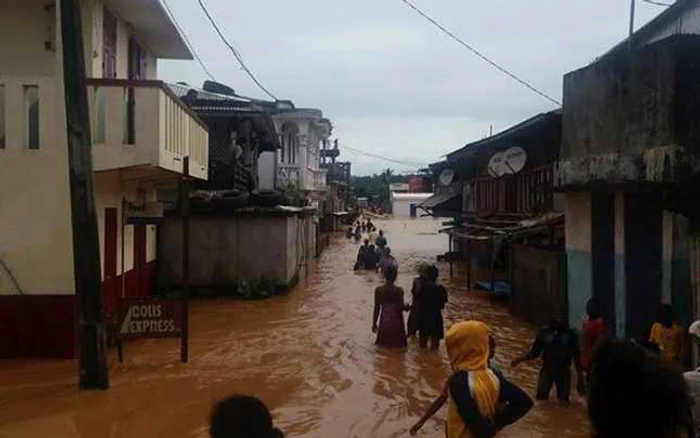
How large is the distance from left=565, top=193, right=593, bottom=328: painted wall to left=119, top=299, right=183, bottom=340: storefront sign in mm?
5923

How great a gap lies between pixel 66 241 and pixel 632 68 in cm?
785

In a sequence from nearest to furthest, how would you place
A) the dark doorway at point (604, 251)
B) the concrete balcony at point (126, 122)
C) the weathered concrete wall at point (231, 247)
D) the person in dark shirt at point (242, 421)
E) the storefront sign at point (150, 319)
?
the person in dark shirt at point (242, 421) < the storefront sign at point (150, 319) < the concrete balcony at point (126, 122) < the dark doorway at point (604, 251) < the weathered concrete wall at point (231, 247)

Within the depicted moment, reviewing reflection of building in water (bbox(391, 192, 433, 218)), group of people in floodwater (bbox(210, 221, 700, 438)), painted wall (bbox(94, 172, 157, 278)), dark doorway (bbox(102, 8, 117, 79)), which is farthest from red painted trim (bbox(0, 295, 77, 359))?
reflection of building in water (bbox(391, 192, 433, 218))

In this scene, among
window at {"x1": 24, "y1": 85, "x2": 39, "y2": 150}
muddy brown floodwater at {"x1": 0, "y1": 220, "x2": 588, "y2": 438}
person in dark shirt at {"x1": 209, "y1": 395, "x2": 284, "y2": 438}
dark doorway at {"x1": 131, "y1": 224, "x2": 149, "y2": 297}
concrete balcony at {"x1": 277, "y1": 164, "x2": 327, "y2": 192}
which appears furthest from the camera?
concrete balcony at {"x1": 277, "y1": 164, "x2": 327, "y2": 192}

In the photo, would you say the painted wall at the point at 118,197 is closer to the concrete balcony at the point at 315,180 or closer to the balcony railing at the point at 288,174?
the balcony railing at the point at 288,174

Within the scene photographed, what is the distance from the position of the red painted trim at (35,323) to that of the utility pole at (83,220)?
2014 mm

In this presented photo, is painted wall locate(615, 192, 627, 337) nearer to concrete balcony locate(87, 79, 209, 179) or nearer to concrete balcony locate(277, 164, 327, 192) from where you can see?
concrete balcony locate(87, 79, 209, 179)

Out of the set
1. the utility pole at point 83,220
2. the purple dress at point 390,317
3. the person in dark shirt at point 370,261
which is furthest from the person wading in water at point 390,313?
the person in dark shirt at point 370,261

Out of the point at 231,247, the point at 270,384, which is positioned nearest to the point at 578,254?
the point at 270,384

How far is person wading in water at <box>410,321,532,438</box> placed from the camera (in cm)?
418

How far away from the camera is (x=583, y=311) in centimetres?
1205

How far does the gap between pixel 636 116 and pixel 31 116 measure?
8.07 metres

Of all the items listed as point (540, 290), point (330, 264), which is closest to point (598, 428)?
point (540, 290)

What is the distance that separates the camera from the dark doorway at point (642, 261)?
392 inches
